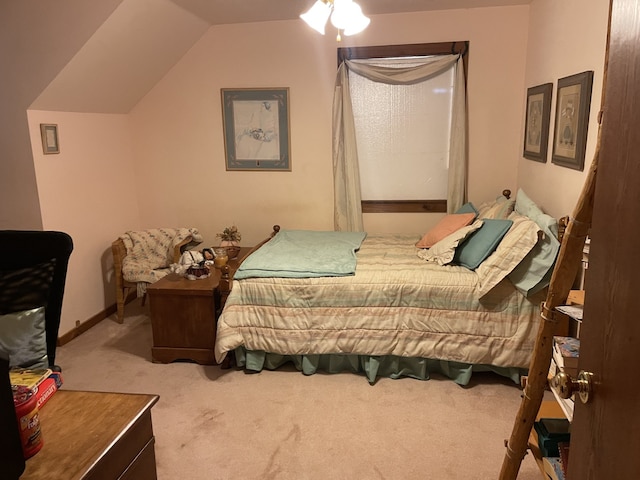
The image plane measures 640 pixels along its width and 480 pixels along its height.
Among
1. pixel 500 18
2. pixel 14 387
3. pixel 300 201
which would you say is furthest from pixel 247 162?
pixel 14 387

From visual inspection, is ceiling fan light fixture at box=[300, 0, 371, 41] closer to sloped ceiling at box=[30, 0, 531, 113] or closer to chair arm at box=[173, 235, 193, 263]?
sloped ceiling at box=[30, 0, 531, 113]

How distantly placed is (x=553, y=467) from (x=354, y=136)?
124 inches

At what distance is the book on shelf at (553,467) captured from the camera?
158cm

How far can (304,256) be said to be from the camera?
3.36 meters

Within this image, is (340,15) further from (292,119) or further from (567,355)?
(292,119)

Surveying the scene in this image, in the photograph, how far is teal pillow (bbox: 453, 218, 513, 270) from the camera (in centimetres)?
297

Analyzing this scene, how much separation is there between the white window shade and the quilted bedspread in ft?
4.65

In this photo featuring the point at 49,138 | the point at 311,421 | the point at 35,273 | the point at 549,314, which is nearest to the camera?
the point at 549,314

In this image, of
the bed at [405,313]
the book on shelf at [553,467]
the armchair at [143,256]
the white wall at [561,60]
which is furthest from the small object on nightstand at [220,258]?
the book on shelf at [553,467]

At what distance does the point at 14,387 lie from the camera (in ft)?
4.32

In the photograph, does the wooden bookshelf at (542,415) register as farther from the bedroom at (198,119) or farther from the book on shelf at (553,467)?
the bedroom at (198,119)

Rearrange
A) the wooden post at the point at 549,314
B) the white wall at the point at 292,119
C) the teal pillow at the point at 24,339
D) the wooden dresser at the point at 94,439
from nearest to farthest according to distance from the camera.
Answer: the wooden dresser at the point at 94,439 → the wooden post at the point at 549,314 → the teal pillow at the point at 24,339 → the white wall at the point at 292,119

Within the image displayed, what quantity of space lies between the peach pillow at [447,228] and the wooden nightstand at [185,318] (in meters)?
1.43

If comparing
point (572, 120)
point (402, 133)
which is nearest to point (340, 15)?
point (572, 120)
